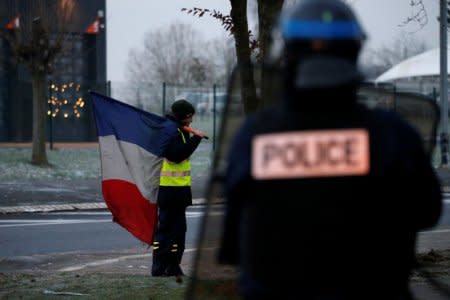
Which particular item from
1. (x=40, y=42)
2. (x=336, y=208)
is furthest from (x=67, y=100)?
(x=336, y=208)

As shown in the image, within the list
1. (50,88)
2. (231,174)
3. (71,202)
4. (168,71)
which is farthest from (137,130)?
(168,71)

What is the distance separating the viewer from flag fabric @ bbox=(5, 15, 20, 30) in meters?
23.5

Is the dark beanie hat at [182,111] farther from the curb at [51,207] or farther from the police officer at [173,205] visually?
the curb at [51,207]

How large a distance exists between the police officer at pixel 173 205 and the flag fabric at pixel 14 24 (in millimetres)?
15060

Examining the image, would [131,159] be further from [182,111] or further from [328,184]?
[328,184]

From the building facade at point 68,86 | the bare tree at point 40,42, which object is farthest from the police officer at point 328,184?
the building facade at point 68,86

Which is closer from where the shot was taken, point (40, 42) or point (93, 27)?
point (40, 42)

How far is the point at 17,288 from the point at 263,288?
17.4ft

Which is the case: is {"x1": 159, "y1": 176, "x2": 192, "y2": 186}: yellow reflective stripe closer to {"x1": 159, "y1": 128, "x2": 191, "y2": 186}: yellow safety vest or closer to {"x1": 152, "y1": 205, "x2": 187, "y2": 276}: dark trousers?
{"x1": 159, "y1": 128, "x2": 191, "y2": 186}: yellow safety vest

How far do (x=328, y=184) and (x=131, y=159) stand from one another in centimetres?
649

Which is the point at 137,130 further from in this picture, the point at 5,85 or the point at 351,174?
the point at 5,85

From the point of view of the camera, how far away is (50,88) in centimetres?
2842

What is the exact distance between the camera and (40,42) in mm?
23203

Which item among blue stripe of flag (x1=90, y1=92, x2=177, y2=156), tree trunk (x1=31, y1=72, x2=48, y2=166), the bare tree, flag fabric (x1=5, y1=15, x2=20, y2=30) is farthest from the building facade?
blue stripe of flag (x1=90, y1=92, x2=177, y2=156)
